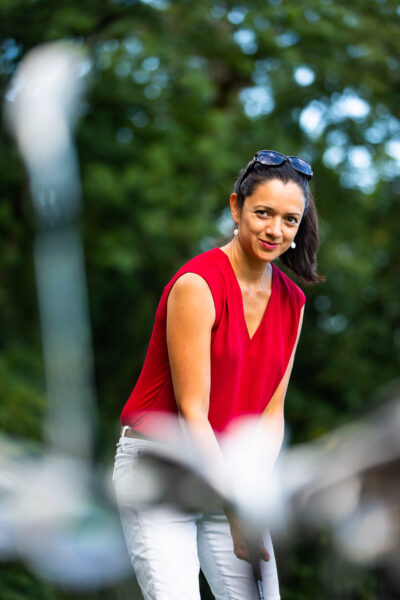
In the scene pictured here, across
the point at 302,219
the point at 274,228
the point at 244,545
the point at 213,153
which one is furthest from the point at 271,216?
the point at 213,153

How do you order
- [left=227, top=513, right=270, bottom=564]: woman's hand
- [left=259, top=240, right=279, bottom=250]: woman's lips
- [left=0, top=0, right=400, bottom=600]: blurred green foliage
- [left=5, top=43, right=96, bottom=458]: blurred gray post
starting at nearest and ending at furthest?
[left=227, top=513, right=270, bottom=564]: woman's hand → [left=259, top=240, right=279, bottom=250]: woman's lips → [left=5, top=43, right=96, bottom=458]: blurred gray post → [left=0, top=0, right=400, bottom=600]: blurred green foliage

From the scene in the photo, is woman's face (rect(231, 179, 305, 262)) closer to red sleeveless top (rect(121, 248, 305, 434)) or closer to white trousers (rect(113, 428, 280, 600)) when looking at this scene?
red sleeveless top (rect(121, 248, 305, 434))

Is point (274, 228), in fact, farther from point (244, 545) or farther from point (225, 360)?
point (244, 545)

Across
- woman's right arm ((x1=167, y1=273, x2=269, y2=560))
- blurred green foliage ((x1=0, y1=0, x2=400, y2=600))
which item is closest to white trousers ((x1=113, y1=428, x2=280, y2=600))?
woman's right arm ((x1=167, y1=273, x2=269, y2=560))

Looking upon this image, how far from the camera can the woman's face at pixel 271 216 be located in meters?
1.45

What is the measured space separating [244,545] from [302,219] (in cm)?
71

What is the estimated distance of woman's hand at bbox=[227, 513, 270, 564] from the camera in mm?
932

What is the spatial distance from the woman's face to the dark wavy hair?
0.01 m

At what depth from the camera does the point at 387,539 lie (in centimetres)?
59

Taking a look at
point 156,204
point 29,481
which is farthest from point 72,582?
point 156,204

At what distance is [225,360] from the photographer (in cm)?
148

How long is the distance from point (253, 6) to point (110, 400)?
5.08 m

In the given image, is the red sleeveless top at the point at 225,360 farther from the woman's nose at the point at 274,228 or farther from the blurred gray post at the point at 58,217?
the blurred gray post at the point at 58,217

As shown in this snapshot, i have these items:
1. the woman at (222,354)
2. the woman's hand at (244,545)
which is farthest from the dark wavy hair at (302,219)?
the woman's hand at (244,545)
